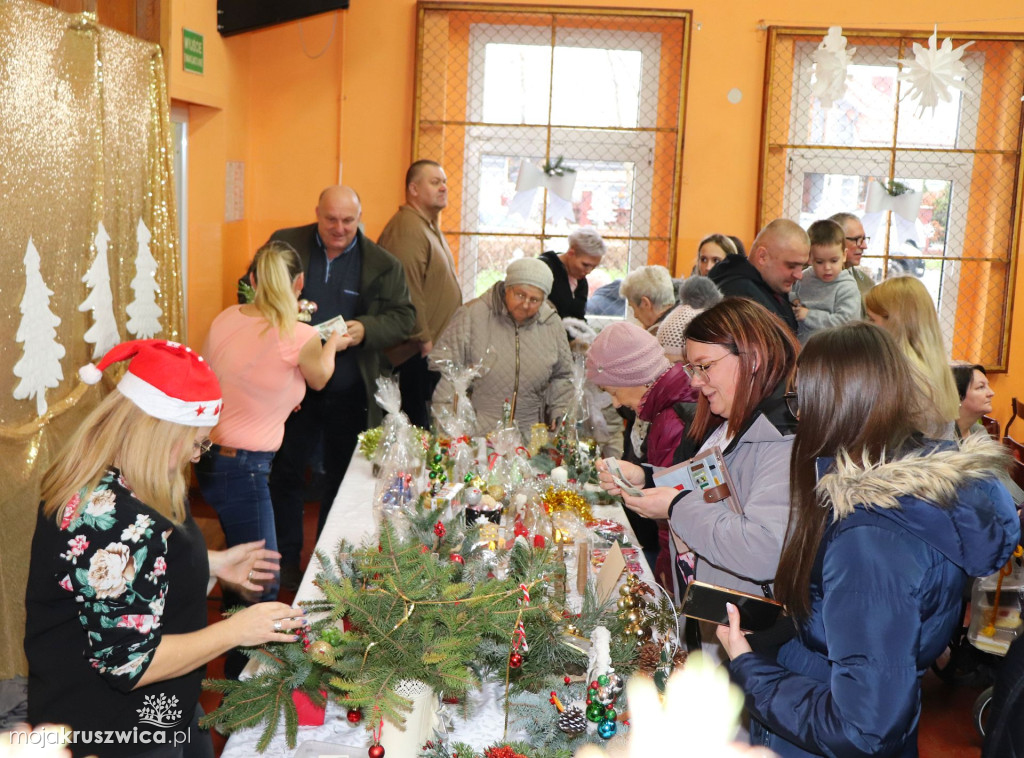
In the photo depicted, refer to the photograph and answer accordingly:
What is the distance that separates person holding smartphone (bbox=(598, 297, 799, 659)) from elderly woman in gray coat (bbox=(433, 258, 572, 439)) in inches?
70.9

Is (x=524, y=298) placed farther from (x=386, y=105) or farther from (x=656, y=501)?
(x=386, y=105)

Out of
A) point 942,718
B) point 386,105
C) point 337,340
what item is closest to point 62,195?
point 337,340

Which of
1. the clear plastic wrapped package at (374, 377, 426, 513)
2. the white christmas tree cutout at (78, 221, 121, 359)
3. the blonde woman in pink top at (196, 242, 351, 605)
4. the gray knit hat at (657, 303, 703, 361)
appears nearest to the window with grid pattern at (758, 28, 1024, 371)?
the gray knit hat at (657, 303, 703, 361)

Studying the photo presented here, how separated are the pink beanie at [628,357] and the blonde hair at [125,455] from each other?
1.76 meters

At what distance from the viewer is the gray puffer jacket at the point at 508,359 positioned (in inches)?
166

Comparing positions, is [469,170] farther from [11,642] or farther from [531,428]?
[11,642]

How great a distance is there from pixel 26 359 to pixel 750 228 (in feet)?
15.8

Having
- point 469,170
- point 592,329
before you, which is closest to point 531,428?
point 592,329

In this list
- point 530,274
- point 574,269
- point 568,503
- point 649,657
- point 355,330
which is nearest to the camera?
point 649,657

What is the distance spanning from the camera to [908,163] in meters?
6.69

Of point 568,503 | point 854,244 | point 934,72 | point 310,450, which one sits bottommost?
point 310,450

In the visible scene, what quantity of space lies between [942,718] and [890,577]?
2.74m

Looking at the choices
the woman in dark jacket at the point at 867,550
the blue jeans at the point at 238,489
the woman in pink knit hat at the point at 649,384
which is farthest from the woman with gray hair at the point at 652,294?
the woman in dark jacket at the point at 867,550

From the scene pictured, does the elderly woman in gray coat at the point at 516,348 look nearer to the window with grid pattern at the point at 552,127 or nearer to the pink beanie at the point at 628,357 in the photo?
the pink beanie at the point at 628,357
